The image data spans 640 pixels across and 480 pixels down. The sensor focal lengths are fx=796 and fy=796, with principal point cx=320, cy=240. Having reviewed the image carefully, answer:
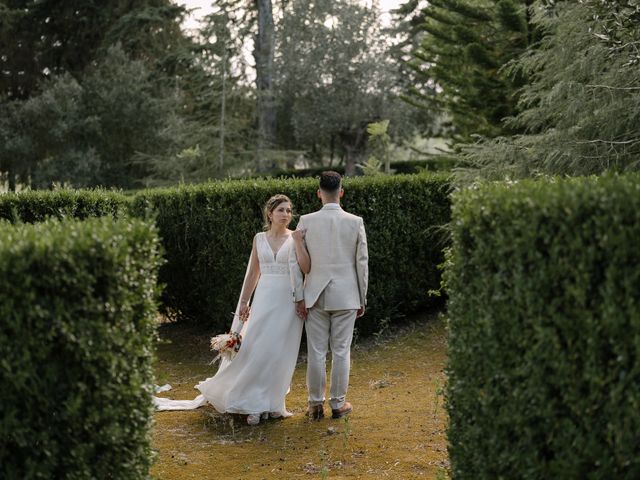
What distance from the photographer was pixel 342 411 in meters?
6.60

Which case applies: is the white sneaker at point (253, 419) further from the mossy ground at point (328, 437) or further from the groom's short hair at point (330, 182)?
the groom's short hair at point (330, 182)

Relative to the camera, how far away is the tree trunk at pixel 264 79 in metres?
25.0

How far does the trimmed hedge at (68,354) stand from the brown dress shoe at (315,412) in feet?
9.71

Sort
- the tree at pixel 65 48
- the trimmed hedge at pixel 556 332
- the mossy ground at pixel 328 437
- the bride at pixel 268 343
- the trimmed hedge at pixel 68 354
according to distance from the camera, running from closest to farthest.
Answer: the trimmed hedge at pixel 556 332 < the trimmed hedge at pixel 68 354 < the mossy ground at pixel 328 437 < the bride at pixel 268 343 < the tree at pixel 65 48

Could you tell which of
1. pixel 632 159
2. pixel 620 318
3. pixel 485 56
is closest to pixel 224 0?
pixel 485 56

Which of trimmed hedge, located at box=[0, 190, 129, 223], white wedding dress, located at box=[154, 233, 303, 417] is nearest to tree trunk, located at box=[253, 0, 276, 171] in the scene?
trimmed hedge, located at box=[0, 190, 129, 223]

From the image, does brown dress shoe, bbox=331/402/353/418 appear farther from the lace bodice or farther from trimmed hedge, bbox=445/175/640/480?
trimmed hedge, bbox=445/175/640/480

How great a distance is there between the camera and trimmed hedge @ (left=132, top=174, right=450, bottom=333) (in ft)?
30.7

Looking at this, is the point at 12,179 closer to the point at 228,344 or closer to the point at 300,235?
the point at 228,344

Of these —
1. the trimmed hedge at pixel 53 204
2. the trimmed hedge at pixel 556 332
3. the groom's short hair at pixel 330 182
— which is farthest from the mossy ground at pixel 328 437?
the trimmed hedge at pixel 53 204

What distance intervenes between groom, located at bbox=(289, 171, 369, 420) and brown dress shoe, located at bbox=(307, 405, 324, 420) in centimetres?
8

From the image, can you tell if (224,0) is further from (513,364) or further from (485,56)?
(513,364)

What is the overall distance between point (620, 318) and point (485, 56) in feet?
37.8

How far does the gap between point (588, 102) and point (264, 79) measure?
Result: 18.7 metres
